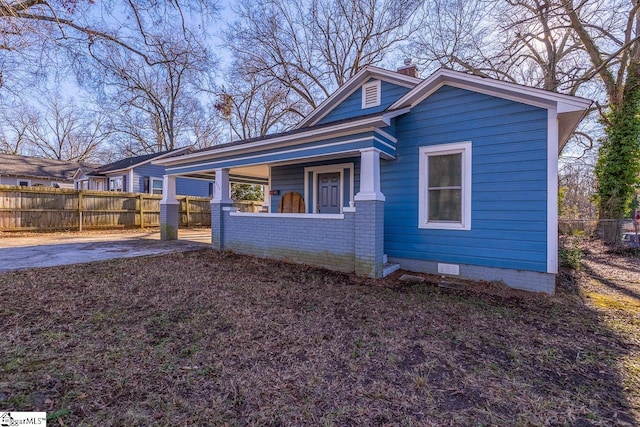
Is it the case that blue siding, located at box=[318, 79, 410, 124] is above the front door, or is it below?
above

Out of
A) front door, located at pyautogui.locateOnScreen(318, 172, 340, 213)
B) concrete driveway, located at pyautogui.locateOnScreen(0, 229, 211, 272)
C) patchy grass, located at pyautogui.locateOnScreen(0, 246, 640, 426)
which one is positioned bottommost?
patchy grass, located at pyautogui.locateOnScreen(0, 246, 640, 426)

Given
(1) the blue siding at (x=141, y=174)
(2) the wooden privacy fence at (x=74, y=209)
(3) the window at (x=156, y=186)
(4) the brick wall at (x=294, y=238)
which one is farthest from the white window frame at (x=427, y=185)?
(3) the window at (x=156, y=186)

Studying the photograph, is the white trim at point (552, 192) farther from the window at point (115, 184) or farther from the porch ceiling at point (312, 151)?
the window at point (115, 184)

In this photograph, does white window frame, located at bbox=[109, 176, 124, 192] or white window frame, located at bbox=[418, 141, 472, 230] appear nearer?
white window frame, located at bbox=[418, 141, 472, 230]

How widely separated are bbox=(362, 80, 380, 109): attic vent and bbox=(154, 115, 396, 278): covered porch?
5.12 feet

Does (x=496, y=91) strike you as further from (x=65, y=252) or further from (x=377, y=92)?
(x=65, y=252)

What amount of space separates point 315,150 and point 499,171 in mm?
3322

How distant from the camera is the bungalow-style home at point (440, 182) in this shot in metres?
4.88

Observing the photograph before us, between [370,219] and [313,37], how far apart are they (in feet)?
48.3

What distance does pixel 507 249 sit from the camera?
5137 mm

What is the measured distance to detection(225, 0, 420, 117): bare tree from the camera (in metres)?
15.2

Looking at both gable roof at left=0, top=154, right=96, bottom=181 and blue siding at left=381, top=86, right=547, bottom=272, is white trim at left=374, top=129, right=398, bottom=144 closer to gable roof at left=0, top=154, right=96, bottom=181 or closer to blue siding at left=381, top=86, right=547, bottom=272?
blue siding at left=381, top=86, right=547, bottom=272

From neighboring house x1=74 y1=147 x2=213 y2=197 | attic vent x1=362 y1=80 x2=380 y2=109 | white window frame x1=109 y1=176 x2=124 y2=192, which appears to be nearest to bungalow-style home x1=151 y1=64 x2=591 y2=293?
attic vent x1=362 y1=80 x2=380 y2=109

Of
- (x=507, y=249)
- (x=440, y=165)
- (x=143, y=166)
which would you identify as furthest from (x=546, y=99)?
(x=143, y=166)
